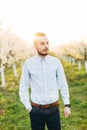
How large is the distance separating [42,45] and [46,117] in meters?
1.13

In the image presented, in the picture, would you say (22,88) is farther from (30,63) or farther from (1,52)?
(1,52)

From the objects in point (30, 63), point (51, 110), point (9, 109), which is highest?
point (30, 63)

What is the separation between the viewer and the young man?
5.81 metres

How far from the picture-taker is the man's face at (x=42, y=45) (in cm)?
576

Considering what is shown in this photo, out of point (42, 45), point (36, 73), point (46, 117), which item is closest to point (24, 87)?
point (36, 73)

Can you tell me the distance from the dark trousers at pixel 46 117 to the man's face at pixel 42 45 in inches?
34.3

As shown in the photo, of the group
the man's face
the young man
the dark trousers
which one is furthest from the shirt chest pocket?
the dark trousers

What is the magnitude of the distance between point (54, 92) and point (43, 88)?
19 cm

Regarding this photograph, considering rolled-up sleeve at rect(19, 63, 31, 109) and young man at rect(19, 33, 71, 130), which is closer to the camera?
young man at rect(19, 33, 71, 130)

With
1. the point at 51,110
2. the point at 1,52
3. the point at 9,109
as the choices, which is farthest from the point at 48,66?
the point at 1,52

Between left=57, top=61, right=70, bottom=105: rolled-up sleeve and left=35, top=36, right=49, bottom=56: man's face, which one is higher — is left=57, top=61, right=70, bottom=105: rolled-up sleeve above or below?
below

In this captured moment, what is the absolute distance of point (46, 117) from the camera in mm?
5879

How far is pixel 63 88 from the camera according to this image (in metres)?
5.93

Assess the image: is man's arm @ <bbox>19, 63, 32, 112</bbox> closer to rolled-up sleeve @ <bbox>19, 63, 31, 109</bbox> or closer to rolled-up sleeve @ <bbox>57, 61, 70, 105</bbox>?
rolled-up sleeve @ <bbox>19, 63, 31, 109</bbox>
